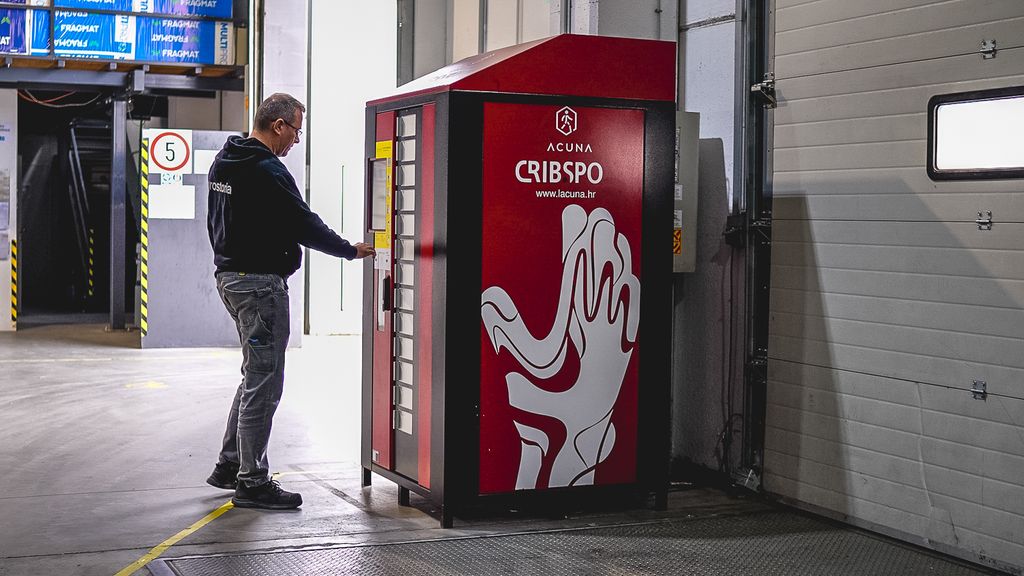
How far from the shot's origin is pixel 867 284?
5.59m

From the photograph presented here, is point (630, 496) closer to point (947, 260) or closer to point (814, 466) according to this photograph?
point (814, 466)

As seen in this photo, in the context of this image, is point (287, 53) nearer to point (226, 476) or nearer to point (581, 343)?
point (226, 476)

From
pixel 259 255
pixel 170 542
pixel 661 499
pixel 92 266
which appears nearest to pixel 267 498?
pixel 170 542

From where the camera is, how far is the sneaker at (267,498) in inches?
232

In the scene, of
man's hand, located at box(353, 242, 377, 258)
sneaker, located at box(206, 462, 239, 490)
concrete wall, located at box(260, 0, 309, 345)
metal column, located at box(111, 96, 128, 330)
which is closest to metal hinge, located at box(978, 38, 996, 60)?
man's hand, located at box(353, 242, 377, 258)

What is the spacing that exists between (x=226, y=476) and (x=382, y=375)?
3.54 ft

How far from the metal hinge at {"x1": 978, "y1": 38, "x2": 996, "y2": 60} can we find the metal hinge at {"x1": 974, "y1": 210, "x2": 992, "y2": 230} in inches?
25.9

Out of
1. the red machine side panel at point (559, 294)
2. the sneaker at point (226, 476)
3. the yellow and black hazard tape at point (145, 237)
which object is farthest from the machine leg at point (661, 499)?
the yellow and black hazard tape at point (145, 237)

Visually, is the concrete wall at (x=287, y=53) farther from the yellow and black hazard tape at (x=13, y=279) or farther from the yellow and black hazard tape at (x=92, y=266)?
the yellow and black hazard tape at (x=92, y=266)

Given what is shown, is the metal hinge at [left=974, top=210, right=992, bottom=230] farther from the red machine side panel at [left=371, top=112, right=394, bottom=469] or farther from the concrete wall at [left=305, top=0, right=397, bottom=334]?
the concrete wall at [left=305, top=0, right=397, bottom=334]

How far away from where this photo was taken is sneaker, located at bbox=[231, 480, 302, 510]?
5898mm

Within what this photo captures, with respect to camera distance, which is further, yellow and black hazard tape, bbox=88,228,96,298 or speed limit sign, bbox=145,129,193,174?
yellow and black hazard tape, bbox=88,228,96,298

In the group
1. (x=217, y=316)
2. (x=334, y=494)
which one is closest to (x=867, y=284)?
(x=334, y=494)

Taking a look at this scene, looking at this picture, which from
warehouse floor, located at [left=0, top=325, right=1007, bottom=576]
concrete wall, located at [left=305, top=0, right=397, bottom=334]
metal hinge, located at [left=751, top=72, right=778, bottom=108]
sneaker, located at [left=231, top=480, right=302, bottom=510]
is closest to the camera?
warehouse floor, located at [left=0, top=325, right=1007, bottom=576]
